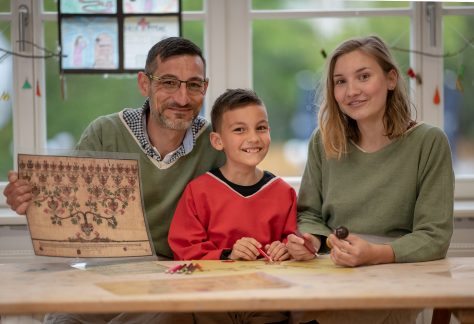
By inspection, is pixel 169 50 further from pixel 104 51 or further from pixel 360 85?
pixel 104 51

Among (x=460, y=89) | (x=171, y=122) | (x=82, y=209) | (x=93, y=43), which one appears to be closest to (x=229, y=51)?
(x=93, y=43)

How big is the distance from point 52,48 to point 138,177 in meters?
1.47

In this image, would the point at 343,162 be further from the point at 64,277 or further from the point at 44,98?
the point at 44,98

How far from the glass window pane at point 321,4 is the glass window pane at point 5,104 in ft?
3.76

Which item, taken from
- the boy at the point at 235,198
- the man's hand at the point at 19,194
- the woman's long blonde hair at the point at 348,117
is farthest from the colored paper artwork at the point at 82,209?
the woman's long blonde hair at the point at 348,117

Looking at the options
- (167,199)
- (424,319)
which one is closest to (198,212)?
(167,199)

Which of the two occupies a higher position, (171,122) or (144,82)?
(144,82)

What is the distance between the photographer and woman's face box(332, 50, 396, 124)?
2186mm

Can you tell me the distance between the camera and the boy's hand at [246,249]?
2.02m

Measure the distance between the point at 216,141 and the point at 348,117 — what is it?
1.43 feet

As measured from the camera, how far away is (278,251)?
204cm

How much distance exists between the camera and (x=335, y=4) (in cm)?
331

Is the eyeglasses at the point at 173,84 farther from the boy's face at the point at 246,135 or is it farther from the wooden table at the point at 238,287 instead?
the wooden table at the point at 238,287

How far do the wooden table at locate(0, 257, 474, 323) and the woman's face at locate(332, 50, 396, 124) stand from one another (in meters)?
0.51
